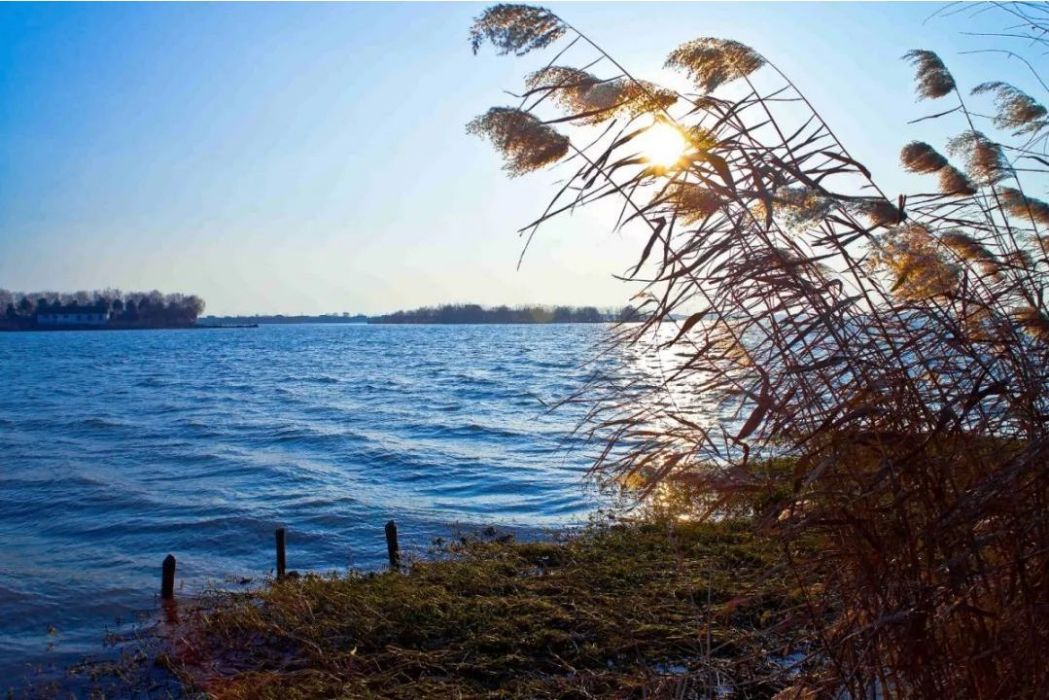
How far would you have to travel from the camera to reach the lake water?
11.1 metres

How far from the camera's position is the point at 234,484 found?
18.1 meters

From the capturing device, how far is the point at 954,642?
9.95 feet

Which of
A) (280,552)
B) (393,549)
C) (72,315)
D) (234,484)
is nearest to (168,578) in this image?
(280,552)

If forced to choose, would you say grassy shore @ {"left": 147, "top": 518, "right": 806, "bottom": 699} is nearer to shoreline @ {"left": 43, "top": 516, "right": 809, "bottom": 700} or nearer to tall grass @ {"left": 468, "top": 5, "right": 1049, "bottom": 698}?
shoreline @ {"left": 43, "top": 516, "right": 809, "bottom": 700}

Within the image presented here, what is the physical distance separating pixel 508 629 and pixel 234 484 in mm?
12575

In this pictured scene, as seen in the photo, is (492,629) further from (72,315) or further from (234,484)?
(72,315)

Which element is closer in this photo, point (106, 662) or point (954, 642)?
point (954, 642)

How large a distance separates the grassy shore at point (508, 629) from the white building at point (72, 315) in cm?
16462

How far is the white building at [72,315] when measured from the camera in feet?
502

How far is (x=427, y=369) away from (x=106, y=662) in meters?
45.3

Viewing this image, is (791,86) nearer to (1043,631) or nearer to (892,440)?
(892,440)

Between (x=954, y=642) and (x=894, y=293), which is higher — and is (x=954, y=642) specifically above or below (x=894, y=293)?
below

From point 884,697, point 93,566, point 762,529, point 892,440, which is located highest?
point 892,440

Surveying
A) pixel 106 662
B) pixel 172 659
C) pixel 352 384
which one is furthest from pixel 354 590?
pixel 352 384
